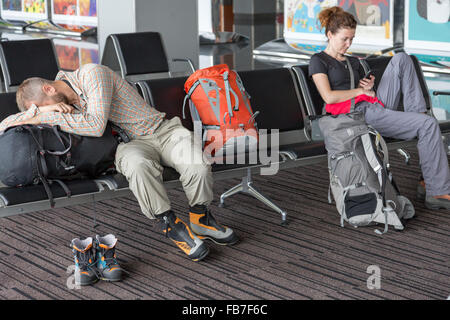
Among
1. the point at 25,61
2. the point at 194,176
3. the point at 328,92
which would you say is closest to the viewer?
the point at 194,176

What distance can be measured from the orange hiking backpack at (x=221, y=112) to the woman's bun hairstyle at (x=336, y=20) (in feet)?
2.14

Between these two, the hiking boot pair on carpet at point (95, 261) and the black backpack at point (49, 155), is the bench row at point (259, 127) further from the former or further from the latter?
the hiking boot pair on carpet at point (95, 261)

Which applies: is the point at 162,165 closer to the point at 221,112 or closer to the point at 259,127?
the point at 221,112

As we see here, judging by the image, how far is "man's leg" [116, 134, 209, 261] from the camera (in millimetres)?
2713

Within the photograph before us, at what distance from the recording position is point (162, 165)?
9.90 feet

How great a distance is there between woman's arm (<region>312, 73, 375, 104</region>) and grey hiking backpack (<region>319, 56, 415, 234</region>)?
8.0 inches

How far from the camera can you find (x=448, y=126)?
3.79 m

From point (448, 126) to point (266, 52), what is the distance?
756cm

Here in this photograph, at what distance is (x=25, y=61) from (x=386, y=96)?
87.4 inches

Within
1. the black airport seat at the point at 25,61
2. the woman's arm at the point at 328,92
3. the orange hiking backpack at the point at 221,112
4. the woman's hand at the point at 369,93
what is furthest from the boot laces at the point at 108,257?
the black airport seat at the point at 25,61

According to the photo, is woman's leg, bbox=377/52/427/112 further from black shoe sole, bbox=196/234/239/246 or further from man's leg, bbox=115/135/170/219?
man's leg, bbox=115/135/170/219

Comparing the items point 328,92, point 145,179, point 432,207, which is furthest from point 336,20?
point 145,179
